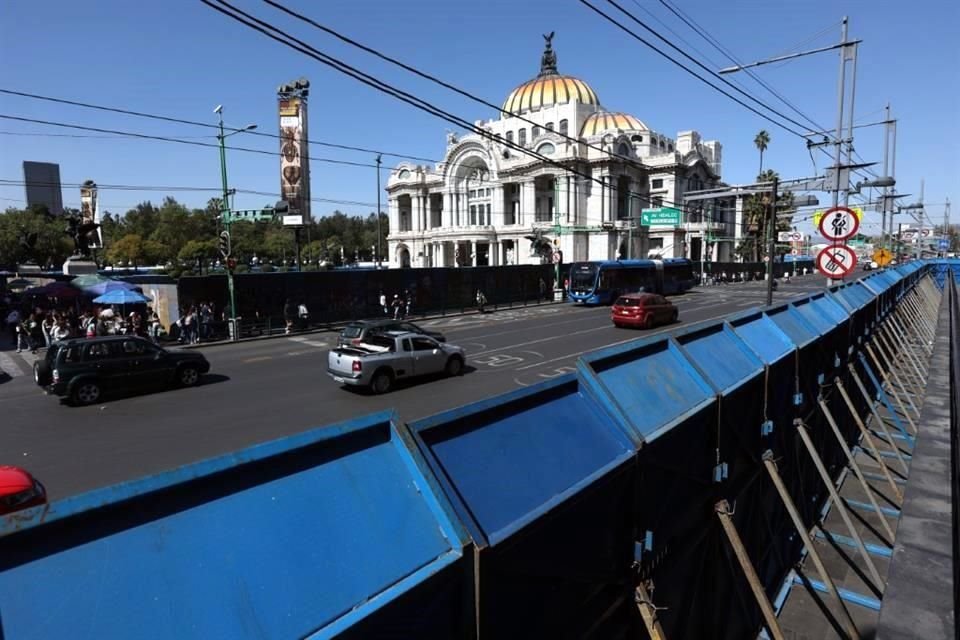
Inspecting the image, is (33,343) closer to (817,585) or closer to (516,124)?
(817,585)

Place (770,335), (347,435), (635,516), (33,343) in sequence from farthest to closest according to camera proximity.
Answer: (33,343) → (770,335) → (635,516) → (347,435)

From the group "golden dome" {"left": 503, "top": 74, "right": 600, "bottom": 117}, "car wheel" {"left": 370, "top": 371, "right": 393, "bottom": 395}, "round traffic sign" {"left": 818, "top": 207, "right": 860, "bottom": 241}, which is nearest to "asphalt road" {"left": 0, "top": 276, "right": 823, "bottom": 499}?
"car wheel" {"left": 370, "top": 371, "right": 393, "bottom": 395}

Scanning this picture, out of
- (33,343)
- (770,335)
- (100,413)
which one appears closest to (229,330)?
(33,343)

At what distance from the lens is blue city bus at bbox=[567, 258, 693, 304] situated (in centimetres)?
3794

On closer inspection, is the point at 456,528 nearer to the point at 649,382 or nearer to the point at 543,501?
the point at 543,501

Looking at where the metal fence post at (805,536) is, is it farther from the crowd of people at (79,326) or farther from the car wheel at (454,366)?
the crowd of people at (79,326)

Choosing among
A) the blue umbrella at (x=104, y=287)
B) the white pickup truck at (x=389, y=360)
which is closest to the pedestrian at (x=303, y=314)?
the blue umbrella at (x=104, y=287)

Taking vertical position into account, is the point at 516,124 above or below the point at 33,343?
above

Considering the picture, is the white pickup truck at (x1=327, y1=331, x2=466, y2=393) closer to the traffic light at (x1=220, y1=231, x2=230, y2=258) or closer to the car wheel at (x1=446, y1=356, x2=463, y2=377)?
the car wheel at (x1=446, y1=356, x2=463, y2=377)

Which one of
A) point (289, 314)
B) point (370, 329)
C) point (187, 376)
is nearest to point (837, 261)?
point (370, 329)

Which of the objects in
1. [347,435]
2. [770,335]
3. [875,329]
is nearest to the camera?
[347,435]

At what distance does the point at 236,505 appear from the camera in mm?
2055

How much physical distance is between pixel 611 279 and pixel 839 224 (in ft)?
86.8

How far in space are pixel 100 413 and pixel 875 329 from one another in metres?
20.4
